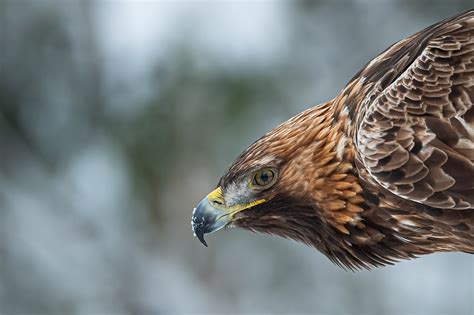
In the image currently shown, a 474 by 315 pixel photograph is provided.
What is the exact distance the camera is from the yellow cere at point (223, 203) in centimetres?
408

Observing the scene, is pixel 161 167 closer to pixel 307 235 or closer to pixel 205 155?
pixel 205 155

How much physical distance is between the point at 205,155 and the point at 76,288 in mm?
3640

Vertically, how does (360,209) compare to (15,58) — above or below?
below

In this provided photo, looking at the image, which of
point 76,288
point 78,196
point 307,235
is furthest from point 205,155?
point 307,235

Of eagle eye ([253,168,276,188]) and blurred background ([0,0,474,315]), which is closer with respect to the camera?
eagle eye ([253,168,276,188])

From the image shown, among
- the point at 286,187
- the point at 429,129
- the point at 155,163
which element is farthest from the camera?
the point at 155,163

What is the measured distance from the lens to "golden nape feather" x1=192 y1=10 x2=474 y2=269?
351cm

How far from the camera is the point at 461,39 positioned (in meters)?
3.61

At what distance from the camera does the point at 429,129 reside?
11.5ft

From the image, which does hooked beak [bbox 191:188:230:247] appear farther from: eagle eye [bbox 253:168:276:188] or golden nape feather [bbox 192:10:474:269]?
eagle eye [bbox 253:168:276:188]

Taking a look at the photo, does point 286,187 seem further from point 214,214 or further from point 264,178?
point 214,214

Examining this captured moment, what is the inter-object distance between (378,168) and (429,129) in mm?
272

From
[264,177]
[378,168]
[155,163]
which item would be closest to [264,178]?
[264,177]

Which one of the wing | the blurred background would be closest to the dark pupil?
the wing
